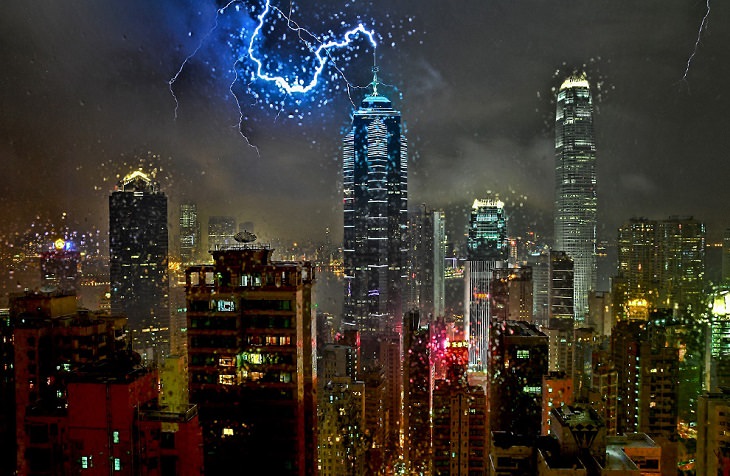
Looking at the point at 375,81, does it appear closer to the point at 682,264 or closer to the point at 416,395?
the point at 416,395

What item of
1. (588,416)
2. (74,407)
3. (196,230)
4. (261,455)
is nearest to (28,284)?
(196,230)

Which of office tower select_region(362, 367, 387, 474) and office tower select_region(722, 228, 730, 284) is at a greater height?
office tower select_region(722, 228, 730, 284)

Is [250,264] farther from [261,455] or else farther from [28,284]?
[28,284]

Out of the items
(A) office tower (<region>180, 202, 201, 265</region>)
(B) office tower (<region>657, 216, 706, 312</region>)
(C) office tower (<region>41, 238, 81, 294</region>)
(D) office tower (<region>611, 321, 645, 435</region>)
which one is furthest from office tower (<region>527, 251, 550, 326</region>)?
(C) office tower (<region>41, 238, 81, 294</region>)

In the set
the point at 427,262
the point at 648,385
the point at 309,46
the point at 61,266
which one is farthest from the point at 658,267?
A: the point at 61,266

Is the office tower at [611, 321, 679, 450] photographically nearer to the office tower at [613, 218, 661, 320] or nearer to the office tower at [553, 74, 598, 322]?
the office tower at [613, 218, 661, 320]

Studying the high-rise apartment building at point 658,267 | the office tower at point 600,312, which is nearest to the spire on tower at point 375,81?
the high-rise apartment building at point 658,267

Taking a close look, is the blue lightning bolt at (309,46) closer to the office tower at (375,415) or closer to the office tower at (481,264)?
the office tower at (481,264)
